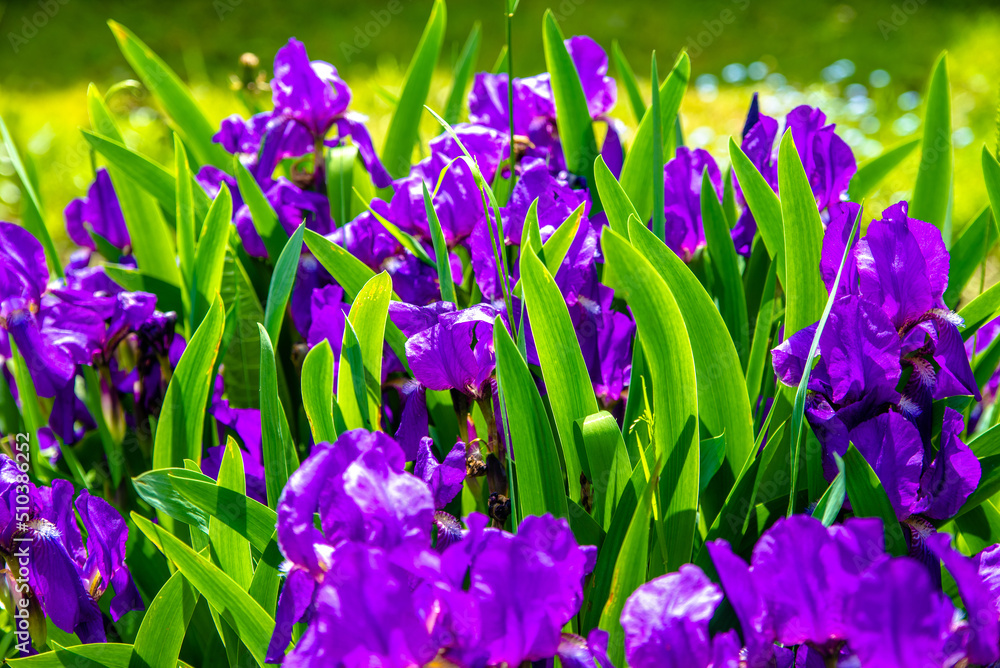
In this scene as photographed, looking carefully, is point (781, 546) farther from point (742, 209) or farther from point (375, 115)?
point (375, 115)

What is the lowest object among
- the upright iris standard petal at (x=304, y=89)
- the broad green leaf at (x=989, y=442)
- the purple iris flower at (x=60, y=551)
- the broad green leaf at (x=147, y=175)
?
the purple iris flower at (x=60, y=551)

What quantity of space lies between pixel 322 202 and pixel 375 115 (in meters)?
3.51

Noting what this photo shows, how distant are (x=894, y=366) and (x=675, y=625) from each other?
382 millimetres

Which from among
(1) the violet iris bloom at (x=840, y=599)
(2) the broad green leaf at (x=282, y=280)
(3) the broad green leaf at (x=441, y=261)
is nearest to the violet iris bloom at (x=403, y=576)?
(1) the violet iris bloom at (x=840, y=599)

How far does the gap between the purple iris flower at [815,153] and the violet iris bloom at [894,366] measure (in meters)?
0.33

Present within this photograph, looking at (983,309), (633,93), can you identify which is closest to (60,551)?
(983,309)

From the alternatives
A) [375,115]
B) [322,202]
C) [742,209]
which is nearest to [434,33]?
[322,202]

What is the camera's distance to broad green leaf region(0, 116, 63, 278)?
133cm

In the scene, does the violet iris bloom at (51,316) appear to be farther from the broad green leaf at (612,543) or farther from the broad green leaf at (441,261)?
the broad green leaf at (612,543)

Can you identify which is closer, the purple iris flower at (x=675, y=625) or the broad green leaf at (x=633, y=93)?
the purple iris flower at (x=675, y=625)

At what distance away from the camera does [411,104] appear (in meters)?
1.58

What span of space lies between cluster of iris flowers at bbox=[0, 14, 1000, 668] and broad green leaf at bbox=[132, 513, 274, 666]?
0.04 m

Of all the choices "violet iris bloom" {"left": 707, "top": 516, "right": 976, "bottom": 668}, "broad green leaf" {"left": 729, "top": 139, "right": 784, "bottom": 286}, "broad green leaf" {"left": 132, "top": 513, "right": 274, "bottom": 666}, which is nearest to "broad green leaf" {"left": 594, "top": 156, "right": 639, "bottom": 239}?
"broad green leaf" {"left": 729, "top": 139, "right": 784, "bottom": 286}

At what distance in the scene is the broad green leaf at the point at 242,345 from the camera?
125 centimetres
